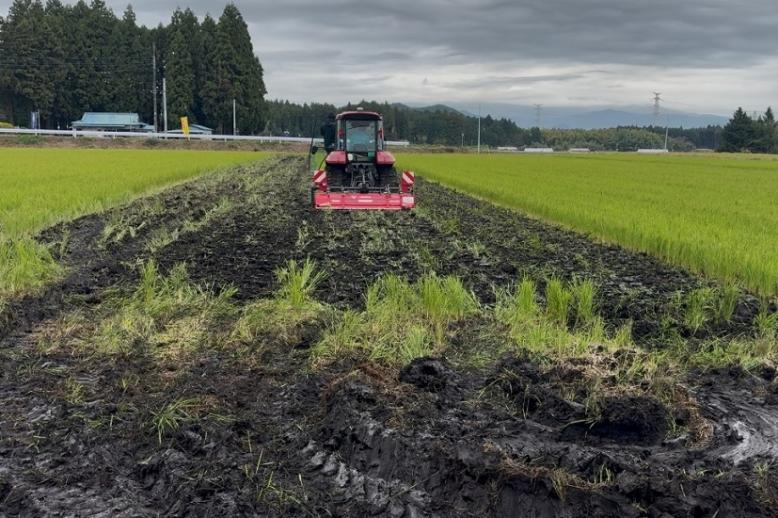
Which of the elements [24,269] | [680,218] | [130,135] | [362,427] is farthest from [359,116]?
[130,135]

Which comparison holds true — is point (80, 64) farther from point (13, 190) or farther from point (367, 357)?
point (367, 357)

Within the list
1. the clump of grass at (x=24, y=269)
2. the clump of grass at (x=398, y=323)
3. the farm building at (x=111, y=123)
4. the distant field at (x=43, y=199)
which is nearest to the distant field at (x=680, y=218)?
the clump of grass at (x=398, y=323)

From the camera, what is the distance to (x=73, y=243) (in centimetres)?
1030

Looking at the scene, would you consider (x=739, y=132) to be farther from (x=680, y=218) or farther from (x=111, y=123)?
(x=680, y=218)

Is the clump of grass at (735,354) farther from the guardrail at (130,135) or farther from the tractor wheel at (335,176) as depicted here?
the guardrail at (130,135)

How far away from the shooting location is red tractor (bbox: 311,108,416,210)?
1553 centimetres

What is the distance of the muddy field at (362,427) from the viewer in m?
3.11

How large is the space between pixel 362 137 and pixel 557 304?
11.9m

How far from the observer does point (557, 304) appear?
21.3ft

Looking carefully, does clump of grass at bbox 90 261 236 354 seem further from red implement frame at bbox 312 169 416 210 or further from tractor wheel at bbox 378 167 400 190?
tractor wheel at bbox 378 167 400 190

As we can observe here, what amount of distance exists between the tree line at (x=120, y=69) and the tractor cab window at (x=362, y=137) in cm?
6106

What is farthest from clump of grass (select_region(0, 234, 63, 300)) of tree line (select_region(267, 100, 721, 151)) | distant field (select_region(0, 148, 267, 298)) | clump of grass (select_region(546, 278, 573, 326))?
tree line (select_region(267, 100, 721, 151))

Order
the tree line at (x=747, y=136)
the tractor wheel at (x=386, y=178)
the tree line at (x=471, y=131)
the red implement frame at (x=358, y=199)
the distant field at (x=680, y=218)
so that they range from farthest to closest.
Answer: the tree line at (x=471, y=131)
the tree line at (x=747, y=136)
the tractor wheel at (x=386, y=178)
the red implement frame at (x=358, y=199)
the distant field at (x=680, y=218)

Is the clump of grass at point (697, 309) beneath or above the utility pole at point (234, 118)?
beneath
